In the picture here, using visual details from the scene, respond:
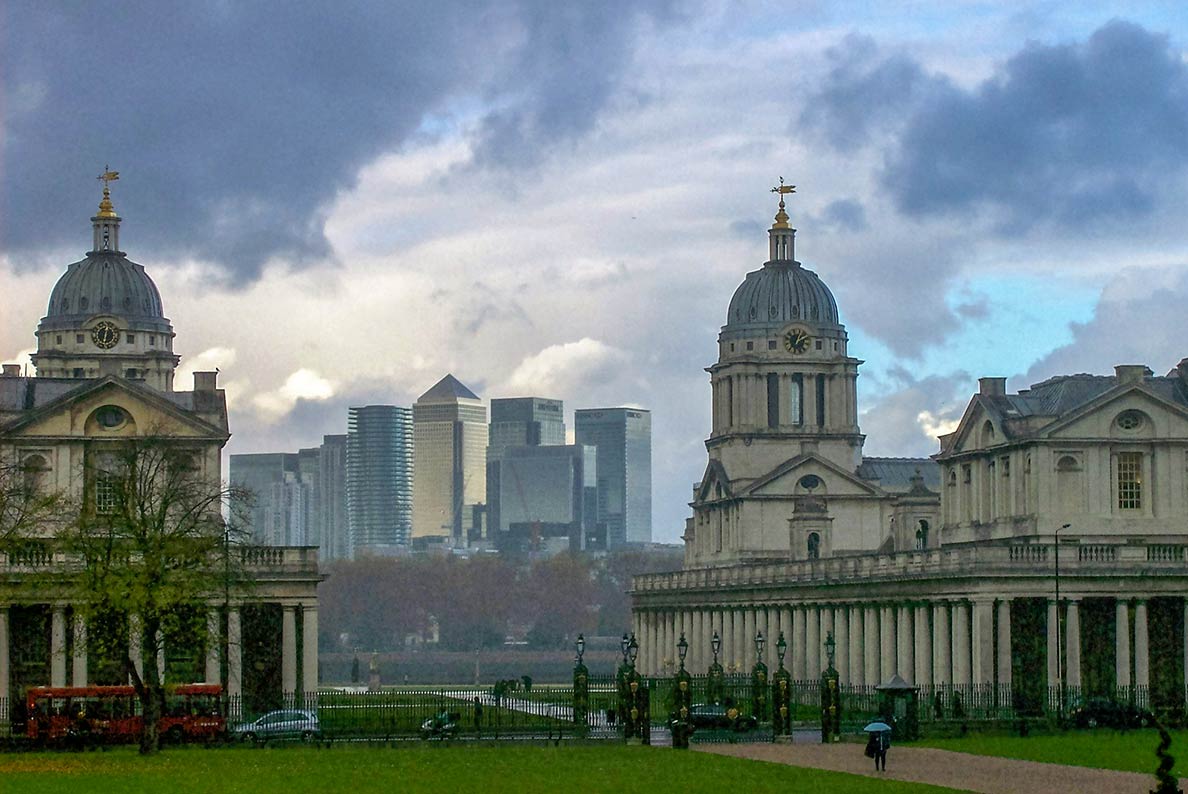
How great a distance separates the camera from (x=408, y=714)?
10275cm

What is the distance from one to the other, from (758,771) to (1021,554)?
1868 inches

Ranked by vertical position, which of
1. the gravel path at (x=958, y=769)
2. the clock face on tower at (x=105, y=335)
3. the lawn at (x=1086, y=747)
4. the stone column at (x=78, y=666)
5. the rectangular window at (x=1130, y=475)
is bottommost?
the gravel path at (x=958, y=769)

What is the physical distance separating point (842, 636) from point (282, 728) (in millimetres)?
53118

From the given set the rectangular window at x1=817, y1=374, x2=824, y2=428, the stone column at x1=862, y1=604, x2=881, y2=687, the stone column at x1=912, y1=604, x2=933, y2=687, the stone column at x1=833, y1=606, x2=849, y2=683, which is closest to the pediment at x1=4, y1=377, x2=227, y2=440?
the stone column at x1=912, y1=604, x2=933, y2=687

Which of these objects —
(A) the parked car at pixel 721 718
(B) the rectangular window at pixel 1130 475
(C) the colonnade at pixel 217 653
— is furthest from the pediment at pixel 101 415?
(B) the rectangular window at pixel 1130 475

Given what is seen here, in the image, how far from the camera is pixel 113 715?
315 ft

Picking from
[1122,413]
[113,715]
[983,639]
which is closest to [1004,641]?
[983,639]

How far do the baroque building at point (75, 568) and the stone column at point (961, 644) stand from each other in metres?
27.9

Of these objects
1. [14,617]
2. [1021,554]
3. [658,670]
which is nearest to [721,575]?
[658,670]

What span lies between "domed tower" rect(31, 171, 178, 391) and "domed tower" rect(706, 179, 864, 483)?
38.5 metres

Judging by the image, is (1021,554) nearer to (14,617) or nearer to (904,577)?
(904,577)

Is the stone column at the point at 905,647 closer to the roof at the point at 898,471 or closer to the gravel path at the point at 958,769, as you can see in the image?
the gravel path at the point at 958,769

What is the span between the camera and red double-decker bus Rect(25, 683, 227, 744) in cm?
9256

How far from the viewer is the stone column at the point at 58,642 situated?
4461 inches
